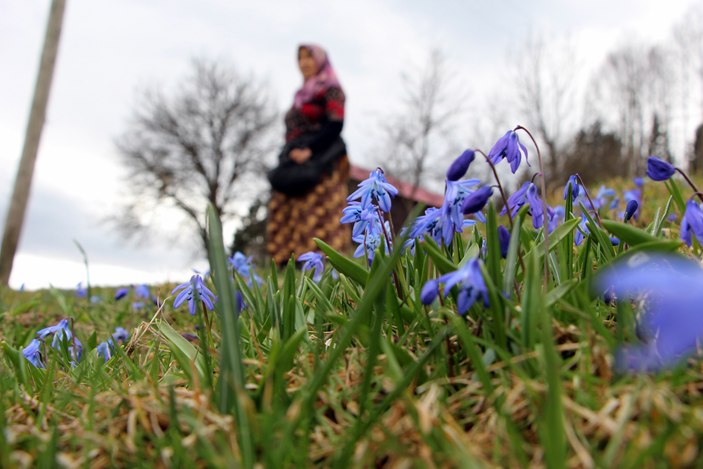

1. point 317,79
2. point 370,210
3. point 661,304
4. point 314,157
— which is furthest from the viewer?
point 314,157

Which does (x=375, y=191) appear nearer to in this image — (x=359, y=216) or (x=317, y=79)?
(x=359, y=216)

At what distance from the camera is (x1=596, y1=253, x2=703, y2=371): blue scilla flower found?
107 cm

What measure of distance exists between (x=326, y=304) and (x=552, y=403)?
1.07 m

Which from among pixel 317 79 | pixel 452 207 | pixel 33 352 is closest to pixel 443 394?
pixel 452 207

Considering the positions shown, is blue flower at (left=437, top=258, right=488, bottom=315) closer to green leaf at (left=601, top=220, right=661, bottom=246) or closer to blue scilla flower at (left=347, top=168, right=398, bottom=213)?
green leaf at (left=601, top=220, right=661, bottom=246)

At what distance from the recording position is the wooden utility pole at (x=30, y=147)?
1054cm

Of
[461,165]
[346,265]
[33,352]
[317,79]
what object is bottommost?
[33,352]

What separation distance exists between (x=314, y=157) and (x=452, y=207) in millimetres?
7198

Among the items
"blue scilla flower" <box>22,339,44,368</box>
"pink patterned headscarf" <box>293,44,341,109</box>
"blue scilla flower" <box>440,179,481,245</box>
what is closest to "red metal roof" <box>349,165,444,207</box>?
"pink patterned headscarf" <box>293,44,341,109</box>

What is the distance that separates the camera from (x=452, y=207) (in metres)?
1.68

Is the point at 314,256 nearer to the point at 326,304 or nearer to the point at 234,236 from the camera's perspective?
the point at 326,304

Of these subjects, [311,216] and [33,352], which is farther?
[311,216]

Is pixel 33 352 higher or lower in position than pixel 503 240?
lower

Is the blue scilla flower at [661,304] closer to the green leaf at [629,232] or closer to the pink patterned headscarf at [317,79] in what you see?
the green leaf at [629,232]
